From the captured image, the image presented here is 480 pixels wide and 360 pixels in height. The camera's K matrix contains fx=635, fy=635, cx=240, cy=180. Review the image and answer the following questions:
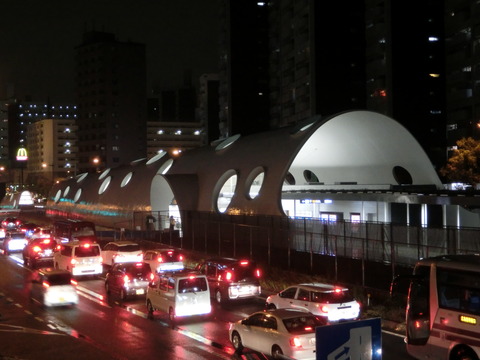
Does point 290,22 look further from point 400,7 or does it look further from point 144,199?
point 144,199

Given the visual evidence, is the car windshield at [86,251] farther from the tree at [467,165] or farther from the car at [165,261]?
the tree at [467,165]

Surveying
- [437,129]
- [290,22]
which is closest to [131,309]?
[437,129]

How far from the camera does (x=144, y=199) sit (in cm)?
5684

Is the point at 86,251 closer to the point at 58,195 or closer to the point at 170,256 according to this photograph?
the point at 170,256

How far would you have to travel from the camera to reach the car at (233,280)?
79.4 feet

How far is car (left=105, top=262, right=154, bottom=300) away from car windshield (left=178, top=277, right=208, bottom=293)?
472 cm

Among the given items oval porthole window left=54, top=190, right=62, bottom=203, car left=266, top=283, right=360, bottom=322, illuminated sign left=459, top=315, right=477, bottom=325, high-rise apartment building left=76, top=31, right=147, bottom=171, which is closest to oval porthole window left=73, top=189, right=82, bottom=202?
oval porthole window left=54, top=190, right=62, bottom=203

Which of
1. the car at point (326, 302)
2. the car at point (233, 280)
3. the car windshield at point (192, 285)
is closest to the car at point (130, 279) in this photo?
the car at point (233, 280)

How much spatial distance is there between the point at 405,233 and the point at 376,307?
501 centimetres

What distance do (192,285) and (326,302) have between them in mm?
4785

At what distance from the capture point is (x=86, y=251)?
33.1 metres

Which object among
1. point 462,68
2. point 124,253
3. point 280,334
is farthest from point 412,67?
point 280,334

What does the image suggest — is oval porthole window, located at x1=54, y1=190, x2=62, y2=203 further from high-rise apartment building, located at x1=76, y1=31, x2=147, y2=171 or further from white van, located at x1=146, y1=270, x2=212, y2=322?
white van, located at x1=146, y1=270, x2=212, y2=322

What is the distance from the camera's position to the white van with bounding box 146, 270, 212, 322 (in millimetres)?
20969
